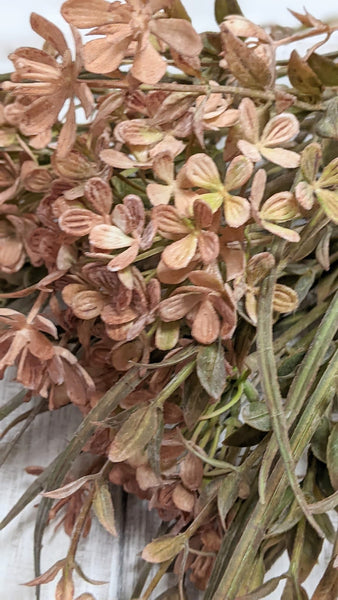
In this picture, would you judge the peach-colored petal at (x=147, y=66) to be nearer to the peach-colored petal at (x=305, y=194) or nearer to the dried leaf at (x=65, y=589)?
the peach-colored petal at (x=305, y=194)

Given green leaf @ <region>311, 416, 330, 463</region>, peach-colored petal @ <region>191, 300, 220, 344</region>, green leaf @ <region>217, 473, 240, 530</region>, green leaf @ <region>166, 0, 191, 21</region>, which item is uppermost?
green leaf @ <region>166, 0, 191, 21</region>

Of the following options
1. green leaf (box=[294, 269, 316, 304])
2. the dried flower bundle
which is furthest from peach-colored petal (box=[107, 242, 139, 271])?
green leaf (box=[294, 269, 316, 304])

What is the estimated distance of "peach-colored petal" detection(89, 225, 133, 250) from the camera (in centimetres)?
22

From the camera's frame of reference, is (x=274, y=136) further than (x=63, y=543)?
No

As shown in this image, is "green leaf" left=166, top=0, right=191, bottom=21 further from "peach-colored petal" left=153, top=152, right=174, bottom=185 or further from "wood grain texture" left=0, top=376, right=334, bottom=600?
"wood grain texture" left=0, top=376, right=334, bottom=600

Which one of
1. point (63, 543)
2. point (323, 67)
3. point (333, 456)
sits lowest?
point (63, 543)

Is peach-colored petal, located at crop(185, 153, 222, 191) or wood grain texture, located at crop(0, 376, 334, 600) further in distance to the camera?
wood grain texture, located at crop(0, 376, 334, 600)

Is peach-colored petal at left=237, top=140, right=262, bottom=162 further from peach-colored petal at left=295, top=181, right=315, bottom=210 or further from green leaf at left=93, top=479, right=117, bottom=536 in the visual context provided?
green leaf at left=93, top=479, right=117, bottom=536

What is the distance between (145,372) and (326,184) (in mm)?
85

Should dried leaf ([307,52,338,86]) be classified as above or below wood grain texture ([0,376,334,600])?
above

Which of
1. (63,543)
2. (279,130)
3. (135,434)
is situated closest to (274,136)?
(279,130)

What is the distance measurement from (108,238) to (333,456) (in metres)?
0.11

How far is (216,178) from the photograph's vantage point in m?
0.22

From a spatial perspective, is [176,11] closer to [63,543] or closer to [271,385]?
[271,385]
